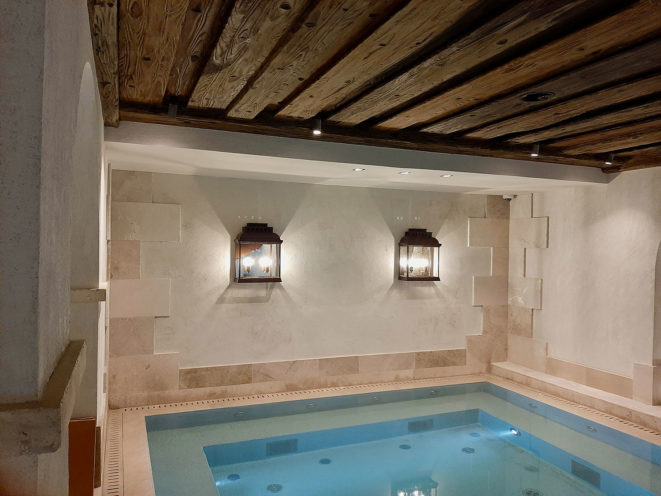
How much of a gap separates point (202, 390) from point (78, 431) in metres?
2.94

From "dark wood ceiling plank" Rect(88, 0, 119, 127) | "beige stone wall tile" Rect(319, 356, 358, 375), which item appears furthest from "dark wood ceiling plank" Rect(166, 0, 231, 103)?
"beige stone wall tile" Rect(319, 356, 358, 375)

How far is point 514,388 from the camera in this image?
6004 mm

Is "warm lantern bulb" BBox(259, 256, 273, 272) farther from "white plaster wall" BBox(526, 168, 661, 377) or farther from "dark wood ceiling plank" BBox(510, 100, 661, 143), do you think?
"white plaster wall" BBox(526, 168, 661, 377)

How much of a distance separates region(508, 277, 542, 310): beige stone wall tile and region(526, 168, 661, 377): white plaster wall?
0.26 ft

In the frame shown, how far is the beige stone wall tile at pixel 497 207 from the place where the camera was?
671cm

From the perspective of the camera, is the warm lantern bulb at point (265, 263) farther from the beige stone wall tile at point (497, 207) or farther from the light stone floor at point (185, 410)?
the beige stone wall tile at point (497, 207)

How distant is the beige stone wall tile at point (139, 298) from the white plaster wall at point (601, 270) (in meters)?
4.41

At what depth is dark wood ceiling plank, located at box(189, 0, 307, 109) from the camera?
6.64 ft

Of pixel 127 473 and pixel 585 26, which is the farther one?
pixel 127 473

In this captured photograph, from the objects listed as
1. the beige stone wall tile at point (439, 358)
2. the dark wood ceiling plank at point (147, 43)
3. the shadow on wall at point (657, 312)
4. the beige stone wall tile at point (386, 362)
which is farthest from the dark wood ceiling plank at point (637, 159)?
the dark wood ceiling plank at point (147, 43)

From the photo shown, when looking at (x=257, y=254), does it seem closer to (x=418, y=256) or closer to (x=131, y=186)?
(x=131, y=186)

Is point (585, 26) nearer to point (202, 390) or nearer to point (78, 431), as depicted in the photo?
point (78, 431)

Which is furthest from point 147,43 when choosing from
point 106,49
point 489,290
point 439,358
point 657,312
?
point 489,290

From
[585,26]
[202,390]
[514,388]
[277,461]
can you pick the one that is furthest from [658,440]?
[202,390]
